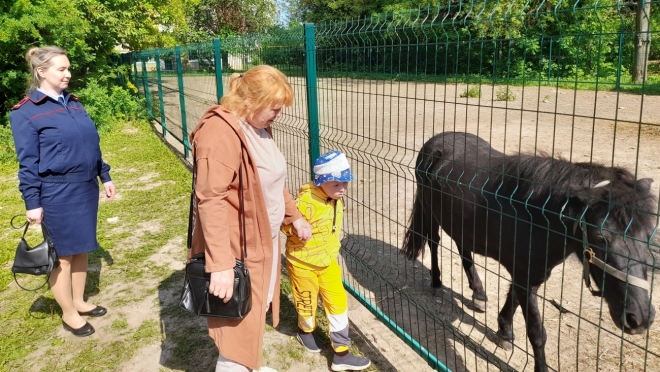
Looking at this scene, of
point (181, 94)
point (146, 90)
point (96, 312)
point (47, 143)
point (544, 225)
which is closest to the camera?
point (544, 225)

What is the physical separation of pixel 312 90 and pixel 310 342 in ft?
6.00

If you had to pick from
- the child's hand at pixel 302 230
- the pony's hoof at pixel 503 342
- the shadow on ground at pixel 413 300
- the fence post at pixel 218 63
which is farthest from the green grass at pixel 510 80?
the fence post at pixel 218 63

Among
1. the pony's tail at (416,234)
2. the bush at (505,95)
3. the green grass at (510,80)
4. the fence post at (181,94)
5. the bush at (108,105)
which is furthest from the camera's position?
the bush at (108,105)

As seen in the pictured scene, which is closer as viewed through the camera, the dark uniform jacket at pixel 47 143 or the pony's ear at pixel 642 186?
the pony's ear at pixel 642 186

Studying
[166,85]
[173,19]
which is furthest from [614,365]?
[173,19]

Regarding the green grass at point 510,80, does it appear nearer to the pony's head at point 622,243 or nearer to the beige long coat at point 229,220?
the pony's head at point 622,243

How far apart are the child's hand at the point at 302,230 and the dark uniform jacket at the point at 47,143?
61.2 inches

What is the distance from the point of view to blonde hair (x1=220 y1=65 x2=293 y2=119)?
→ 2.21 m

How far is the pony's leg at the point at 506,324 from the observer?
10.8ft

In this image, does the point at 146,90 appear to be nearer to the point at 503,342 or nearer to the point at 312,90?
the point at 312,90

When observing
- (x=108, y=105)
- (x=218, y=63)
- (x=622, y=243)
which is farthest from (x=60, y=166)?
(x=108, y=105)

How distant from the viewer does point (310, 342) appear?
3320mm

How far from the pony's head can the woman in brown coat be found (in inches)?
53.0

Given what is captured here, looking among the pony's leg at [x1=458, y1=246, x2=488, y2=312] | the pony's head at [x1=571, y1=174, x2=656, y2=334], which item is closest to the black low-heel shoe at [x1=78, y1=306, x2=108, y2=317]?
the pony's leg at [x1=458, y1=246, x2=488, y2=312]
